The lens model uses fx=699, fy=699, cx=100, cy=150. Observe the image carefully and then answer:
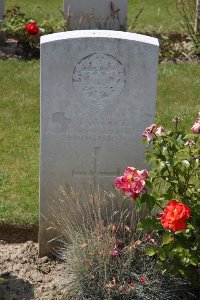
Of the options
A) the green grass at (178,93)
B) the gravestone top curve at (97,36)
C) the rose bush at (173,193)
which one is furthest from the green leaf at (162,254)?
the green grass at (178,93)

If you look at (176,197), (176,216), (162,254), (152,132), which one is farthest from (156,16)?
(176,216)

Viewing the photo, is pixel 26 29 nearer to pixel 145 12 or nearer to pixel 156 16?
pixel 156 16

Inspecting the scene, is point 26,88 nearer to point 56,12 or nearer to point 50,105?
point 50,105

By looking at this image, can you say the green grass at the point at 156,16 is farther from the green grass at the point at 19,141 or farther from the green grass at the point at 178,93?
the green grass at the point at 19,141

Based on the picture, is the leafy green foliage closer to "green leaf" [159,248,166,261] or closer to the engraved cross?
"green leaf" [159,248,166,261]

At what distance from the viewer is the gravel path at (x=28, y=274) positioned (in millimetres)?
4316

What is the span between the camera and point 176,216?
3662mm

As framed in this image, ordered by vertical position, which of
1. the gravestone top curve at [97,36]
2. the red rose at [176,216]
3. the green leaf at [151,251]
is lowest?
the green leaf at [151,251]

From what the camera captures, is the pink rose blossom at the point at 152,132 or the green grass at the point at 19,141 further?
the green grass at the point at 19,141

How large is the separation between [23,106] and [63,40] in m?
3.22

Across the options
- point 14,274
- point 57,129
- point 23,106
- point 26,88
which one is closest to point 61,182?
point 57,129

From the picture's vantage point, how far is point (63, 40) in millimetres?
4250

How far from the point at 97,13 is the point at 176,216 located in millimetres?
6647

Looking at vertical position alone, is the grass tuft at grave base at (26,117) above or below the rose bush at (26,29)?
below
